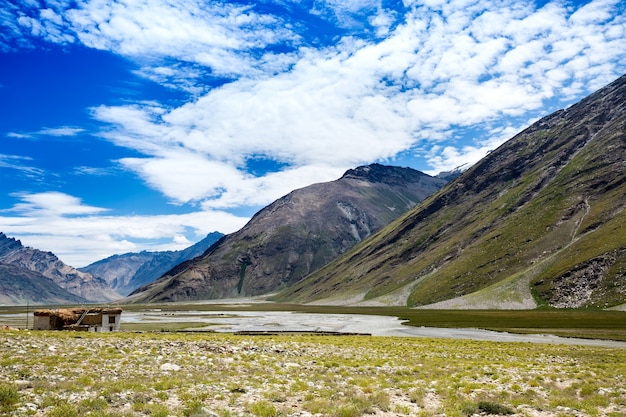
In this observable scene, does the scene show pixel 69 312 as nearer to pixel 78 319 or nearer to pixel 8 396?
pixel 78 319

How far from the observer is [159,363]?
28.0m

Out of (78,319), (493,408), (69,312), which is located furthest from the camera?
(78,319)

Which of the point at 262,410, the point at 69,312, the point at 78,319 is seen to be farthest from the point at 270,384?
the point at 78,319

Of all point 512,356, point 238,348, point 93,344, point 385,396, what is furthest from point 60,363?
point 512,356

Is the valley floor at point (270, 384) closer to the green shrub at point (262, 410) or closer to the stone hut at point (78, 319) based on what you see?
the green shrub at point (262, 410)

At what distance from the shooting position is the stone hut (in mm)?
55906

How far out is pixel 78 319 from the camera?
60.5 m

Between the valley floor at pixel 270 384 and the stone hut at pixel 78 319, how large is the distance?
1012 inches

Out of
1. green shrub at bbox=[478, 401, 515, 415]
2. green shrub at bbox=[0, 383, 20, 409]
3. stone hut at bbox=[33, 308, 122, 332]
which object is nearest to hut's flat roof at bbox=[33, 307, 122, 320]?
stone hut at bbox=[33, 308, 122, 332]

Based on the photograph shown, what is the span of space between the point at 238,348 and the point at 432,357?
57.2ft

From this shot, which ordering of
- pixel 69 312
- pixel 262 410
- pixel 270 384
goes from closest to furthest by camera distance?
pixel 262 410, pixel 270 384, pixel 69 312

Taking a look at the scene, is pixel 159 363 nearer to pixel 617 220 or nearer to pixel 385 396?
pixel 385 396

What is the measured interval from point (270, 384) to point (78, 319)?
47813mm

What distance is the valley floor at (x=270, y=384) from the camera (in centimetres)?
1816
